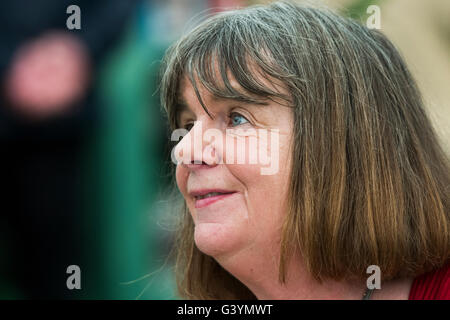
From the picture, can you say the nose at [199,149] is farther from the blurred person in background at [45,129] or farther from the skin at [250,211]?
the blurred person in background at [45,129]

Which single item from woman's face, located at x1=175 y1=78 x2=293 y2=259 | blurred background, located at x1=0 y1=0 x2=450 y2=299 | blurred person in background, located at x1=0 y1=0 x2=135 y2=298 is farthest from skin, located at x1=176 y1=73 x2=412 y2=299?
blurred person in background, located at x1=0 y1=0 x2=135 y2=298

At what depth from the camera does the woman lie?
1.57m

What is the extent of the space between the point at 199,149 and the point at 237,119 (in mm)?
133

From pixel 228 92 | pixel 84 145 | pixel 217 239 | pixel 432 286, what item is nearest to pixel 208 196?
pixel 217 239

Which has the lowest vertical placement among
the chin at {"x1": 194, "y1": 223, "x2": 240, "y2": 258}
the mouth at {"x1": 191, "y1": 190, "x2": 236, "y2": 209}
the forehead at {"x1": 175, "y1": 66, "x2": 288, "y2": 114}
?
the chin at {"x1": 194, "y1": 223, "x2": 240, "y2": 258}

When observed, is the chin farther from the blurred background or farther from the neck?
the blurred background

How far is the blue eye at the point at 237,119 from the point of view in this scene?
162 cm

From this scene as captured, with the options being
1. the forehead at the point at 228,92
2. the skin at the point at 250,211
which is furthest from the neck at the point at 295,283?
the forehead at the point at 228,92

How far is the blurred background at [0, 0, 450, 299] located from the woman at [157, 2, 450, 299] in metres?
1.50

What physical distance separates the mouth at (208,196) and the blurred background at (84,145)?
4.84 feet

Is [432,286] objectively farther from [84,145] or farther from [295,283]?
A: [84,145]

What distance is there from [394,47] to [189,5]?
1.73 meters

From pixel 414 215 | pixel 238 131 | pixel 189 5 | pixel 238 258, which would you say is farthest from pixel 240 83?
pixel 189 5
